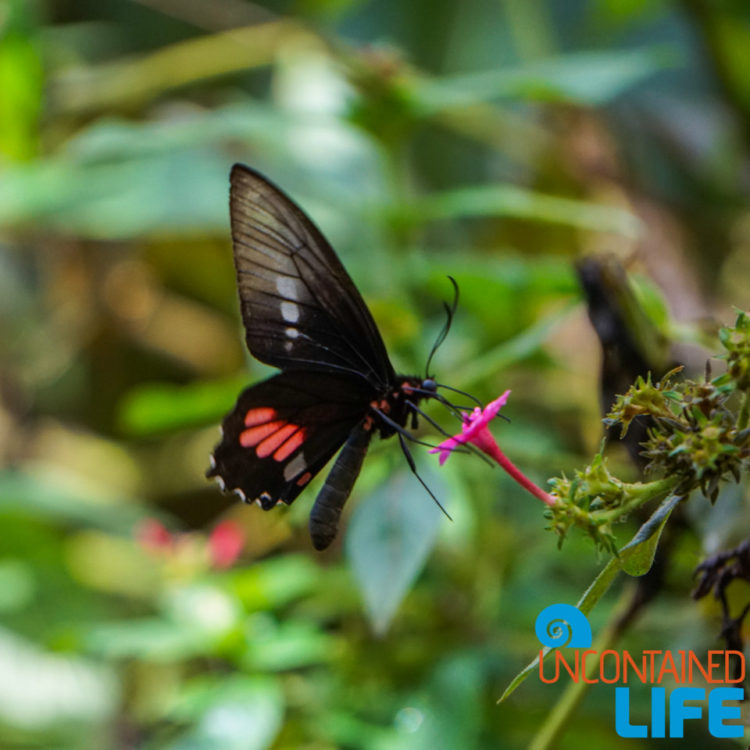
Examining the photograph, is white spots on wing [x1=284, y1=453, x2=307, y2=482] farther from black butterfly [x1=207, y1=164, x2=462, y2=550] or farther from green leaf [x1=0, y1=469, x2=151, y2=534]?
green leaf [x1=0, y1=469, x2=151, y2=534]

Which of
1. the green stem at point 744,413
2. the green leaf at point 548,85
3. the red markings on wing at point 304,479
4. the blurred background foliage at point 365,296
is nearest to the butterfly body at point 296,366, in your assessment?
the red markings on wing at point 304,479

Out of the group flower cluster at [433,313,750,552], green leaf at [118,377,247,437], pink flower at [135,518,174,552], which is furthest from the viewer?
pink flower at [135,518,174,552]

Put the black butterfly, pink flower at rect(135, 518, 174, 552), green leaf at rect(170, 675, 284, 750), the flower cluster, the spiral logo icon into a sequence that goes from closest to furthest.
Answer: the flower cluster
the spiral logo icon
the black butterfly
green leaf at rect(170, 675, 284, 750)
pink flower at rect(135, 518, 174, 552)

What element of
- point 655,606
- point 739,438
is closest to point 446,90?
point 655,606

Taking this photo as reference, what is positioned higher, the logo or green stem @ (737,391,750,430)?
green stem @ (737,391,750,430)

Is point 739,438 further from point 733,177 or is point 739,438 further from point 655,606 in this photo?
point 733,177

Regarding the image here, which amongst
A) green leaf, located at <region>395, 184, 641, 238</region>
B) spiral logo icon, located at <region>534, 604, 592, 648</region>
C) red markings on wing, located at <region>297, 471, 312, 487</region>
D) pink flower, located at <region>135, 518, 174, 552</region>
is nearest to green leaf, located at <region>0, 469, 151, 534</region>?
pink flower, located at <region>135, 518, 174, 552</region>

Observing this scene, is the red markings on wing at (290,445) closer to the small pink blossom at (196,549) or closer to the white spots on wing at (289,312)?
the white spots on wing at (289,312)
